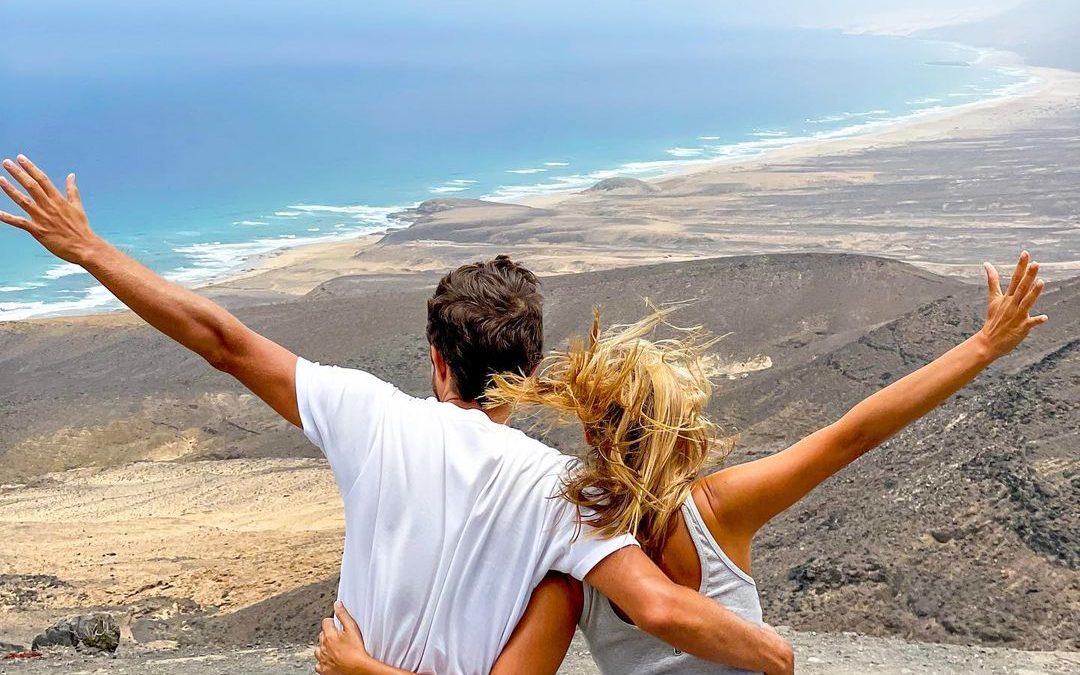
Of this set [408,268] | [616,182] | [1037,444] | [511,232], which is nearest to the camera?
[1037,444]

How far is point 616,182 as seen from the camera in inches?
2122

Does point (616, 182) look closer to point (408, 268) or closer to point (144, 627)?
point (408, 268)

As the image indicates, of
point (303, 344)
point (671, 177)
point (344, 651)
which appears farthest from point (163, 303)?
point (671, 177)

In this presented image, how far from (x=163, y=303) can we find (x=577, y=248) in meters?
36.4

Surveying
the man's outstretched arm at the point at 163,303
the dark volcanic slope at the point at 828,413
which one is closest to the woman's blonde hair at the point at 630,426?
the man's outstretched arm at the point at 163,303

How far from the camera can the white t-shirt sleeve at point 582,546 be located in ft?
7.30

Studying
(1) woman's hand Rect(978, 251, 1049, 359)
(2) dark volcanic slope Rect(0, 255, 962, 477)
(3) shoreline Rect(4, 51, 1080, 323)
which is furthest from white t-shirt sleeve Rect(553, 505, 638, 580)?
(3) shoreline Rect(4, 51, 1080, 323)

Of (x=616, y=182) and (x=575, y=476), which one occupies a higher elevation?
(x=575, y=476)

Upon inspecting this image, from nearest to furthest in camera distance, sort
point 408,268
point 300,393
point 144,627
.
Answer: point 300,393 < point 144,627 < point 408,268

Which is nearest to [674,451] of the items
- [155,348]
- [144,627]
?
[144,627]

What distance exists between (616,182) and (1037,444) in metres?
45.1

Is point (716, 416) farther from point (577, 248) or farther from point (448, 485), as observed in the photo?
point (577, 248)

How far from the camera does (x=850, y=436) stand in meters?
2.42

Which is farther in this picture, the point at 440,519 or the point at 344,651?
the point at 344,651
